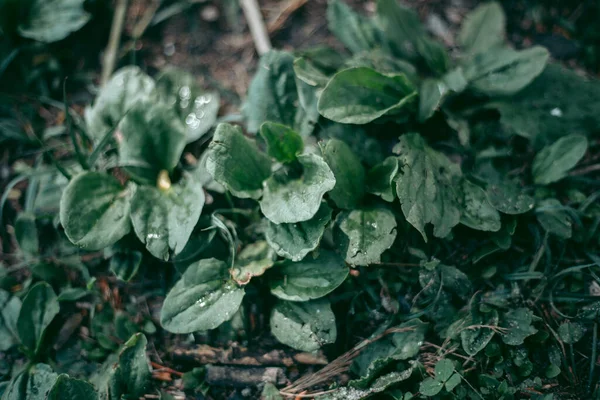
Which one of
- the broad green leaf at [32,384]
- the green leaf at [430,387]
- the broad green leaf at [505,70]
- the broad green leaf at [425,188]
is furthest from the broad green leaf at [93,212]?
the broad green leaf at [505,70]

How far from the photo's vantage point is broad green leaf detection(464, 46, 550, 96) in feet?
7.73

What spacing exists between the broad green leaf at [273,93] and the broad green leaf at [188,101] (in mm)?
265

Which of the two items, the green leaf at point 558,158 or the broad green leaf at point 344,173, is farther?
the green leaf at point 558,158

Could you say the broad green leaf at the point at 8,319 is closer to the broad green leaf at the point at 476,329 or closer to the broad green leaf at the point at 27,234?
the broad green leaf at the point at 27,234

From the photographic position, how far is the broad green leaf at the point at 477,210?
6.91 ft

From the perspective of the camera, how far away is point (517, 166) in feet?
8.10

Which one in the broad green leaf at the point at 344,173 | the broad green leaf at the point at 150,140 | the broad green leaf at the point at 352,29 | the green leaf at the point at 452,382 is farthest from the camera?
the broad green leaf at the point at 352,29

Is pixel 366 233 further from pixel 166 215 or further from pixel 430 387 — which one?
pixel 166 215

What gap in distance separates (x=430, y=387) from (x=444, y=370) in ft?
0.30

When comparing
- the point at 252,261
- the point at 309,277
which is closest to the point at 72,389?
the point at 252,261

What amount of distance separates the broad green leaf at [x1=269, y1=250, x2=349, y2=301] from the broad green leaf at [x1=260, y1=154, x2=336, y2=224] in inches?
9.6

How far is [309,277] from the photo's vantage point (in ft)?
6.86

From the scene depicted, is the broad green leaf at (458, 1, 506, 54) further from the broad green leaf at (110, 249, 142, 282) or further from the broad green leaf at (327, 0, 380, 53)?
the broad green leaf at (110, 249, 142, 282)

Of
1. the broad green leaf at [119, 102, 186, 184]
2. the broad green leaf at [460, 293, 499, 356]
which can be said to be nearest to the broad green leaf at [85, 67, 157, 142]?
the broad green leaf at [119, 102, 186, 184]
